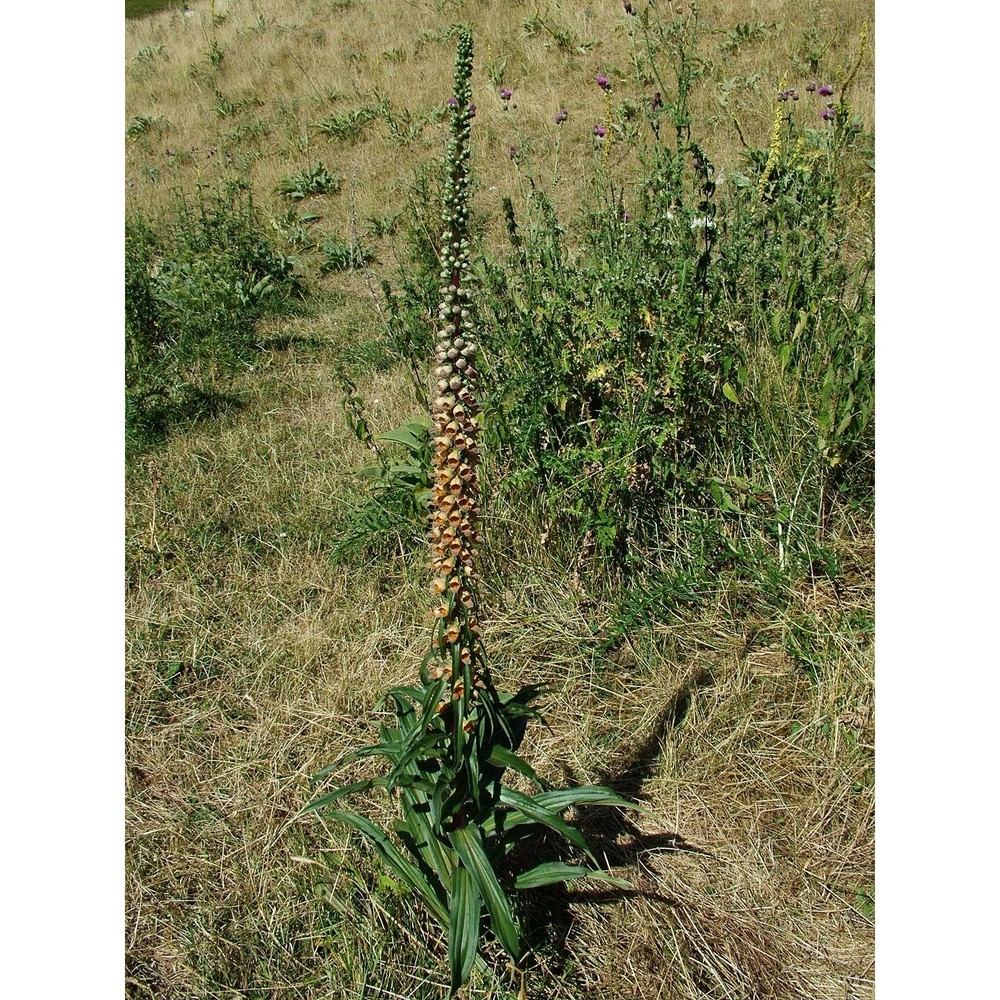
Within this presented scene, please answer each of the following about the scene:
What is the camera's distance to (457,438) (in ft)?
5.03

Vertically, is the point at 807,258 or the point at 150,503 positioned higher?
the point at 807,258

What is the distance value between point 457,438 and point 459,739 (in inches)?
Answer: 24.6

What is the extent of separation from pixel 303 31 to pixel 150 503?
1105cm

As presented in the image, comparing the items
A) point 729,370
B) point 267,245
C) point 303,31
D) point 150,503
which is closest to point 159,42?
point 303,31

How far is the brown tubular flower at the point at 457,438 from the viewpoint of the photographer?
1.44 m

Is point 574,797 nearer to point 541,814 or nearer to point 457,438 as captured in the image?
point 541,814

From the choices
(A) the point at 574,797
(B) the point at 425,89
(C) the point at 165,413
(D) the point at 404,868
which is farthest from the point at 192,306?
(B) the point at 425,89

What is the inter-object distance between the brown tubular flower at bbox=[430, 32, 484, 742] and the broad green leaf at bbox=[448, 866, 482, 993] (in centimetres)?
32

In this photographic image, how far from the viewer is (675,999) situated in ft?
6.31

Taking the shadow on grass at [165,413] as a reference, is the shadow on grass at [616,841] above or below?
below

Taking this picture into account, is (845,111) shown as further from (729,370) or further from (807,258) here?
(729,370)

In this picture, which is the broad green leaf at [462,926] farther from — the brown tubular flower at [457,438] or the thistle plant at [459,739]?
the brown tubular flower at [457,438]

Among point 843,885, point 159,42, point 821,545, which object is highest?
point 159,42

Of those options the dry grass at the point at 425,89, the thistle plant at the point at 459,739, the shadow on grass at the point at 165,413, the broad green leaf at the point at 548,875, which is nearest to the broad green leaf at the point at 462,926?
the thistle plant at the point at 459,739
